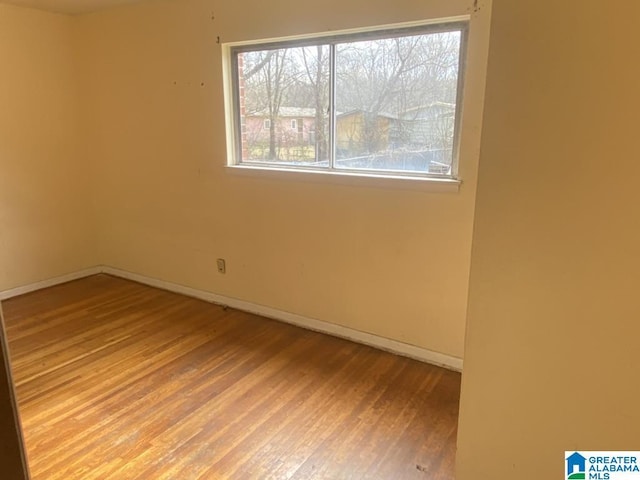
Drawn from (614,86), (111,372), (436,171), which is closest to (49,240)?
(111,372)

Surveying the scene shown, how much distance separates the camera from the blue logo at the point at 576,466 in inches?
41.3

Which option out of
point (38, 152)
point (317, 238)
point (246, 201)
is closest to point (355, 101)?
point (317, 238)

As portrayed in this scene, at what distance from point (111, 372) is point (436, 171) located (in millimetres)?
2272

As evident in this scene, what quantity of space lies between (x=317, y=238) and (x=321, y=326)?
2.13 feet

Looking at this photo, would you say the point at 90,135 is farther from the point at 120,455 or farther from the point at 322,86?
the point at 120,455

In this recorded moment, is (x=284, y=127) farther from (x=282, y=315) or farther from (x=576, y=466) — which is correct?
(x=576, y=466)

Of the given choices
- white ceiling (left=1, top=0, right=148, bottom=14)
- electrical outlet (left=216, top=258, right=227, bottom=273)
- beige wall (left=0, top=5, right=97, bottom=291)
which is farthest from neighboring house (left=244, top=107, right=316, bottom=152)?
beige wall (left=0, top=5, right=97, bottom=291)

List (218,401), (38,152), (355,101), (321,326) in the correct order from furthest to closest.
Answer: (38,152), (321,326), (355,101), (218,401)

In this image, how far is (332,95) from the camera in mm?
2836

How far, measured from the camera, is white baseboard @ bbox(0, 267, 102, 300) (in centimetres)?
382

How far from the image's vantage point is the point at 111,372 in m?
2.67

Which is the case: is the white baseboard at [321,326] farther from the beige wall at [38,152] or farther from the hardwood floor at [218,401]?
A: the beige wall at [38,152]

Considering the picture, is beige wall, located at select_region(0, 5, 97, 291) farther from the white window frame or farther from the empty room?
the white window frame

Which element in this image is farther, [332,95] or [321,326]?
[321,326]
